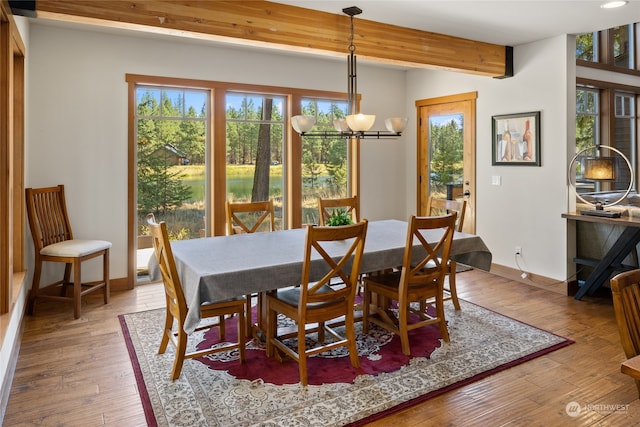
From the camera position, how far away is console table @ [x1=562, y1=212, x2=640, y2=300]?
3.98 metres

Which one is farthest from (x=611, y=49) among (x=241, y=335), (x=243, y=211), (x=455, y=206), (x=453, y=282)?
(x=241, y=335)

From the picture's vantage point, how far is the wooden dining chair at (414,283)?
3.04 m

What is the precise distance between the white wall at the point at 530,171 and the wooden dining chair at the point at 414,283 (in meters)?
1.91

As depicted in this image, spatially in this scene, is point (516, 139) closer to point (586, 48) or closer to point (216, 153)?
point (586, 48)

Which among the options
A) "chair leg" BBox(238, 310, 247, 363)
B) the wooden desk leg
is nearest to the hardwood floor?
the wooden desk leg

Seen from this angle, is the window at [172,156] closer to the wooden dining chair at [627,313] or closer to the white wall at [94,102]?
the white wall at [94,102]

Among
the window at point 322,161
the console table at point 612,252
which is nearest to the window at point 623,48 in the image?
the console table at point 612,252

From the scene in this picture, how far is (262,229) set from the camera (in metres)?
5.55

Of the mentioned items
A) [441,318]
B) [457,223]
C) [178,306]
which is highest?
[457,223]

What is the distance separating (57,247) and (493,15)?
14.2 ft

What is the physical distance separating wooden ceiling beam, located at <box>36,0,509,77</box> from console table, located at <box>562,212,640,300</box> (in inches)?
77.4

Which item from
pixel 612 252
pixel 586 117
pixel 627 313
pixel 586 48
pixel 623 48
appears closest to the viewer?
pixel 627 313

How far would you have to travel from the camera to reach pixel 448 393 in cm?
261

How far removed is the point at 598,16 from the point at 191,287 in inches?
160
